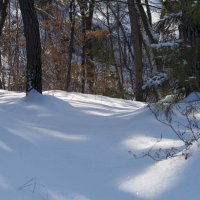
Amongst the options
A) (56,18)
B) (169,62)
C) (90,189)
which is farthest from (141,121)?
(56,18)

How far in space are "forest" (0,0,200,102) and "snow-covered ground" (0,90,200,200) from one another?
737mm

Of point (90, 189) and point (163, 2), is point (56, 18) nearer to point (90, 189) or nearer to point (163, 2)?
point (163, 2)

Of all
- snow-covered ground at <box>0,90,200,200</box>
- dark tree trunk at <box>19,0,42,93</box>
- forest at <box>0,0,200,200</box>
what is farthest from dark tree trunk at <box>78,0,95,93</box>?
snow-covered ground at <box>0,90,200,200</box>

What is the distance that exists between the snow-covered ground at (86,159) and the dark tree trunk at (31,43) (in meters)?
1.06

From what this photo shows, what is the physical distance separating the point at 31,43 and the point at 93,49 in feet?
37.2

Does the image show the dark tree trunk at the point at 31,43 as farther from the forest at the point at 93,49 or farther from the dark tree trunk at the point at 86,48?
the dark tree trunk at the point at 86,48

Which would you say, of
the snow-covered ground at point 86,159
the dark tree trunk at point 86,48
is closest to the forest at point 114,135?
the snow-covered ground at point 86,159

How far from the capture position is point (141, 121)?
6340mm

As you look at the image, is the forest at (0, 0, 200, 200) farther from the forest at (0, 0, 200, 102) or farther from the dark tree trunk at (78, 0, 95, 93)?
the dark tree trunk at (78, 0, 95, 93)

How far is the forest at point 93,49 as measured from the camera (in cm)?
531

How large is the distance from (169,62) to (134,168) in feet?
4.16

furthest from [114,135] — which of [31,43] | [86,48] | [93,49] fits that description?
[86,48]

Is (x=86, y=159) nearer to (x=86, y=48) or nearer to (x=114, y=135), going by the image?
(x=114, y=135)

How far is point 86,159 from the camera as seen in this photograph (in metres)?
5.14
